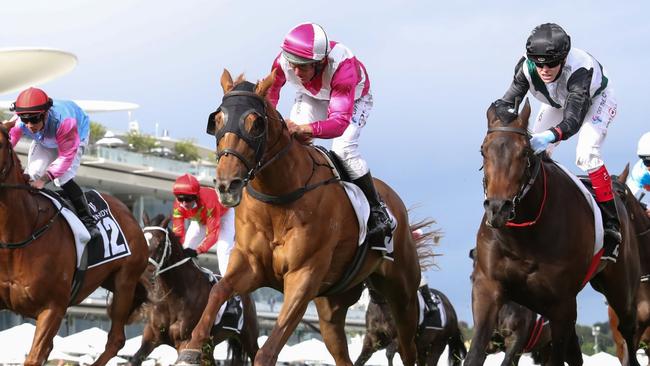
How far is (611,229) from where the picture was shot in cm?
979

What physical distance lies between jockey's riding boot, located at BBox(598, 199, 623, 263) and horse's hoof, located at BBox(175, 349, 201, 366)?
364 centimetres

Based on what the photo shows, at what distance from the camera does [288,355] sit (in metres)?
38.3

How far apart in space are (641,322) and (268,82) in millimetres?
6020

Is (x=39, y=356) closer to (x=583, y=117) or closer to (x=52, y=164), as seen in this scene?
(x=52, y=164)

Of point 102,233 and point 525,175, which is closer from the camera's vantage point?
point 525,175

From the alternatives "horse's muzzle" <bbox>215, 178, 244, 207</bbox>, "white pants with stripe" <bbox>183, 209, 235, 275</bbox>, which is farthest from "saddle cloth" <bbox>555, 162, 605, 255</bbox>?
"white pants with stripe" <bbox>183, 209, 235, 275</bbox>

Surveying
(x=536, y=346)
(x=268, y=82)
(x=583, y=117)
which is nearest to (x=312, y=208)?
(x=268, y=82)

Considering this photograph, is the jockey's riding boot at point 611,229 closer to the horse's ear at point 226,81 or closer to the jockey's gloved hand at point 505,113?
the jockey's gloved hand at point 505,113

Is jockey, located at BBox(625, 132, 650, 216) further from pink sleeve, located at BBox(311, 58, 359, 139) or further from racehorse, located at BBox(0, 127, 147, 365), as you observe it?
racehorse, located at BBox(0, 127, 147, 365)

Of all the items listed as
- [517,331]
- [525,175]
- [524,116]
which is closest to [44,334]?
[525,175]

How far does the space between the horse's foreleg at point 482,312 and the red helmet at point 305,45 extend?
6.67 ft

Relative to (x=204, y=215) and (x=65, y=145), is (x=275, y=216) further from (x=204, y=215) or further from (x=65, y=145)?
(x=204, y=215)

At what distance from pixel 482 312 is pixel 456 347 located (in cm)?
1029

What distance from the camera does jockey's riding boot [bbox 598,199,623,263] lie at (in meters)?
9.79
